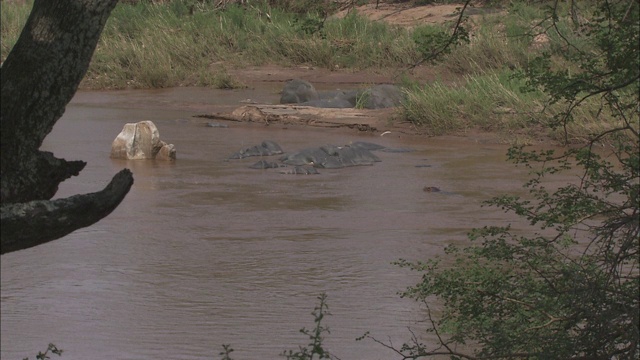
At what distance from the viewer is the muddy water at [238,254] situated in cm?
762

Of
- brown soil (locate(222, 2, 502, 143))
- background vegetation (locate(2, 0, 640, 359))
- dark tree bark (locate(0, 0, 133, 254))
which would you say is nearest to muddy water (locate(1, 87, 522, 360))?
background vegetation (locate(2, 0, 640, 359))

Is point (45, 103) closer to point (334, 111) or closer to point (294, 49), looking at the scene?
point (334, 111)

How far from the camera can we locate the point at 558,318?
495cm

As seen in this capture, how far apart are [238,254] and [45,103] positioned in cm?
637

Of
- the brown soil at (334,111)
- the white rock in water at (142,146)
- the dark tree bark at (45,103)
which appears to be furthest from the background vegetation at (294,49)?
the dark tree bark at (45,103)

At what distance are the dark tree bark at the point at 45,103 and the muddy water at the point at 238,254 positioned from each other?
3.68 metres

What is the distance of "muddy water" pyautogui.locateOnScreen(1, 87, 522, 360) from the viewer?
7.62 m

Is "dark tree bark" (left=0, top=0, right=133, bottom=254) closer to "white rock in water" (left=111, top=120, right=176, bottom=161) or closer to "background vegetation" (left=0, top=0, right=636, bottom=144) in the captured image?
"white rock in water" (left=111, top=120, right=176, bottom=161)

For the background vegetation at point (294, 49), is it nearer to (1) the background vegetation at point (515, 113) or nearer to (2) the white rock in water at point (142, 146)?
(1) the background vegetation at point (515, 113)

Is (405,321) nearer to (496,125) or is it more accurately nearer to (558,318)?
(558,318)

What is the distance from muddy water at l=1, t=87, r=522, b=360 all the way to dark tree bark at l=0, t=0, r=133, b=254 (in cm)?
368

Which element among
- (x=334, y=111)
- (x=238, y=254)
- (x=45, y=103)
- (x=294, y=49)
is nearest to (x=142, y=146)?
(x=334, y=111)

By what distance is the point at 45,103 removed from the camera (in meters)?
3.58

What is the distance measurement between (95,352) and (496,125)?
1049 centimetres
